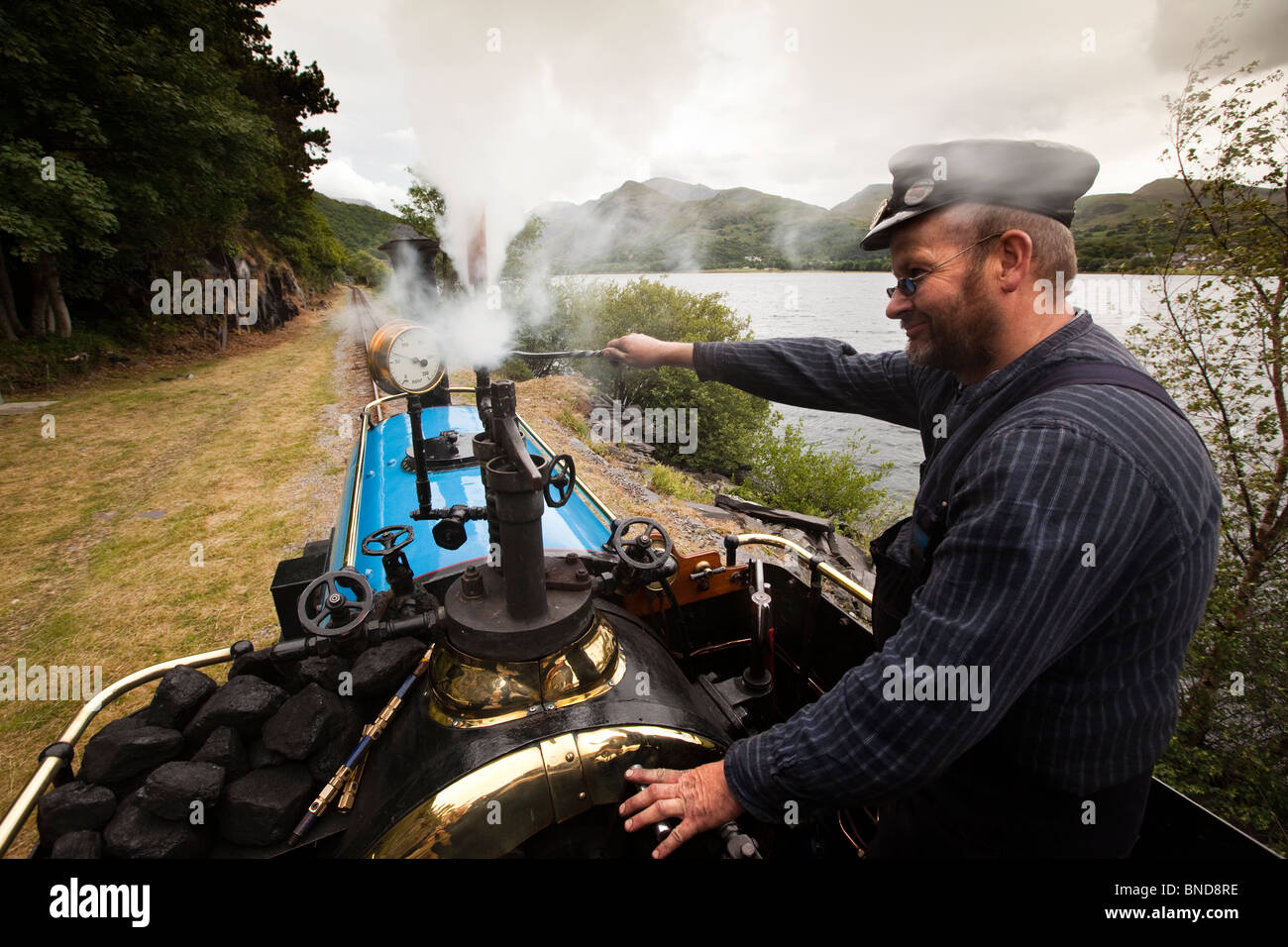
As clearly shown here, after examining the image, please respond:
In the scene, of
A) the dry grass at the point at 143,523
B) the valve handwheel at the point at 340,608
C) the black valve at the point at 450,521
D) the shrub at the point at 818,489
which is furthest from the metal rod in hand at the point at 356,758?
the shrub at the point at 818,489

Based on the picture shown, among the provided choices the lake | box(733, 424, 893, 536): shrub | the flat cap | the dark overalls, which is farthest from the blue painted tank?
box(733, 424, 893, 536): shrub

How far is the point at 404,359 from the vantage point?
3.49 meters

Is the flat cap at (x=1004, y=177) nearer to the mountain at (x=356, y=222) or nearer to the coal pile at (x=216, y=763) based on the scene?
the coal pile at (x=216, y=763)

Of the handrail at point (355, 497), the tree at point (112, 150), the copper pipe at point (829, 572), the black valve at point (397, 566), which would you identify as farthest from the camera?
the tree at point (112, 150)

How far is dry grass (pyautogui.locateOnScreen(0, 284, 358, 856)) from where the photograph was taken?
609 centimetres

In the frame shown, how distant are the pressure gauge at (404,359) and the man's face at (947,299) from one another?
2664 mm

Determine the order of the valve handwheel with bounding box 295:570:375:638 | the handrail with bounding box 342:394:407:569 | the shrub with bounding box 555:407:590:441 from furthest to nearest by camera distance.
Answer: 1. the shrub with bounding box 555:407:590:441
2. the handrail with bounding box 342:394:407:569
3. the valve handwheel with bounding box 295:570:375:638

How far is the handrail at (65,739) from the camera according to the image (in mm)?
1724

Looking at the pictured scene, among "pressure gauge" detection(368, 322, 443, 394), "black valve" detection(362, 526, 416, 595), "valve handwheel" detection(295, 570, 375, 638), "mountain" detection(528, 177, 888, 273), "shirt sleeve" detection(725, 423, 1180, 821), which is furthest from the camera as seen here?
"mountain" detection(528, 177, 888, 273)

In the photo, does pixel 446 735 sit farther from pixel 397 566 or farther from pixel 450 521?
pixel 450 521

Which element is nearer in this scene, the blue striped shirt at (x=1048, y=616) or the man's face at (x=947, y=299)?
the blue striped shirt at (x=1048, y=616)

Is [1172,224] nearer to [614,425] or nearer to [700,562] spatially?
[700,562]

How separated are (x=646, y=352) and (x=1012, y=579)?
2405mm

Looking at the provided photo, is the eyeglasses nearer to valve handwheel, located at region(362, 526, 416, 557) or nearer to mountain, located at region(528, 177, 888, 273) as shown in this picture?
valve handwheel, located at region(362, 526, 416, 557)
